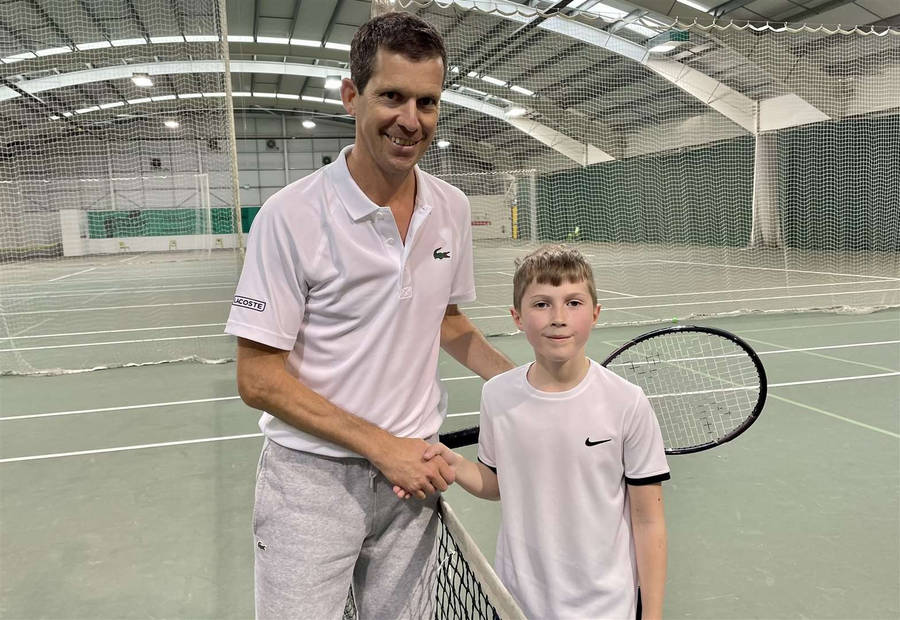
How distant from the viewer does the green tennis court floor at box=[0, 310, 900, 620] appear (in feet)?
8.11

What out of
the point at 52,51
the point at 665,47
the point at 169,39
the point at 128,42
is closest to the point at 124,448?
the point at 665,47

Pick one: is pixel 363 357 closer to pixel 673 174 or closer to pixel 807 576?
pixel 807 576

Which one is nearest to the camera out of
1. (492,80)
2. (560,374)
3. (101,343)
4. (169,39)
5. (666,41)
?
(560,374)

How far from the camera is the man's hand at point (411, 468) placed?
1.22 metres

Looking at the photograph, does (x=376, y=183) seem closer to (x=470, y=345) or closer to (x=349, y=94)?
(x=349, y=94)

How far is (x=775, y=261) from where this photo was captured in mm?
15594

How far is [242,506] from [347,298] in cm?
239

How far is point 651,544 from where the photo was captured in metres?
1.23

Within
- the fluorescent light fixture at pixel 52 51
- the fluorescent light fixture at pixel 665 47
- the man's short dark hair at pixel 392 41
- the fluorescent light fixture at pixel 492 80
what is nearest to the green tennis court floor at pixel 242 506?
the man's short dark hair at pixel 392 41

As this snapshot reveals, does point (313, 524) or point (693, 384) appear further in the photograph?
point (693, 384)

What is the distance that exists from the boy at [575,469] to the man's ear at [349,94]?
1.46 ft

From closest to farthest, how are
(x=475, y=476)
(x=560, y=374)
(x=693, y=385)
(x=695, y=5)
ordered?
(x=560, y=374), (x=475, y=476), (x=693, y=385), (x=695, y=5)

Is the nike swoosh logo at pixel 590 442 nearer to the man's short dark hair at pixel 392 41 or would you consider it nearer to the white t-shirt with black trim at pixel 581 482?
the white t-shirt with black trim at pixel 581 482

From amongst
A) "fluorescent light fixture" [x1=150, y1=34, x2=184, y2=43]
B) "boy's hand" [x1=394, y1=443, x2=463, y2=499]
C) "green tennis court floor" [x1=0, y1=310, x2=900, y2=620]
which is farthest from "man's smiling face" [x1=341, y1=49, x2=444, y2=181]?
"fluorescent light fixture" [x1=150, y1=34, x2=184, y2=43]
